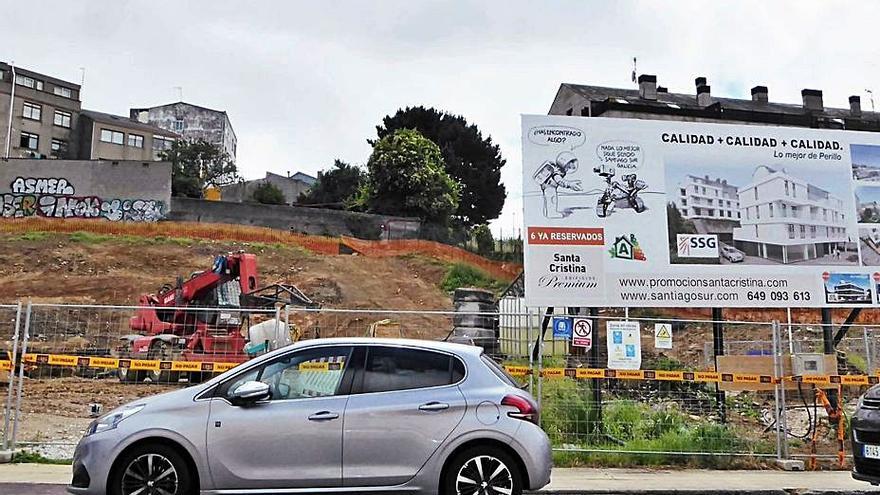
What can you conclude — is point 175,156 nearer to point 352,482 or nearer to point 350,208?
point 350,208

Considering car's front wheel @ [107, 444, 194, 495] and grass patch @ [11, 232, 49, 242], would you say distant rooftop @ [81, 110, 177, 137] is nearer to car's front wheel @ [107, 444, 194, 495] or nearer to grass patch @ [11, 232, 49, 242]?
grass patch @ [11, 232, 49, 242]

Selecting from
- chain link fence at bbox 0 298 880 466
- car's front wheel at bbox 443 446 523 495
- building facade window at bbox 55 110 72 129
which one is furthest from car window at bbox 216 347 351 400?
building facade window at bbox 55 110 72 129

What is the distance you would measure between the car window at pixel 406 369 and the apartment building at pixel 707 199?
7.85m

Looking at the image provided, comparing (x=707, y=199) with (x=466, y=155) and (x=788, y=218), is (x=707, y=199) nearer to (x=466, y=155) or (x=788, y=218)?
(x=788, y=218)

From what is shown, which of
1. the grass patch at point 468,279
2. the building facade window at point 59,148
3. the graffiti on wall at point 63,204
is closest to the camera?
the grass patch at point 468,279

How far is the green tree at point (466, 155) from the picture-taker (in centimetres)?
5491

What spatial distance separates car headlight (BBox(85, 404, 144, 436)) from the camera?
5.97 m

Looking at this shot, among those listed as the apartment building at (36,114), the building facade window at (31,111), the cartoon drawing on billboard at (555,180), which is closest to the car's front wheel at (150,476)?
the cartoon drawing on billboard at (555,180)

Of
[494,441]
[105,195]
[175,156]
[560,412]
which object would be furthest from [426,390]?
[175,156]

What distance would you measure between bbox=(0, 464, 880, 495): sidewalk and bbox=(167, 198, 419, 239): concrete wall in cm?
3480

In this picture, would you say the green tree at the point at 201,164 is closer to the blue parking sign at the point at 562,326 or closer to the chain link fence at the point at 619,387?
the chain link fence at the point at 619,387

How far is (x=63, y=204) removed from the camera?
4309cm

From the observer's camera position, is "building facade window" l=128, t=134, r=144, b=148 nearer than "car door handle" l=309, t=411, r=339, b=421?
No

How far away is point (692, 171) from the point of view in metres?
12.8
